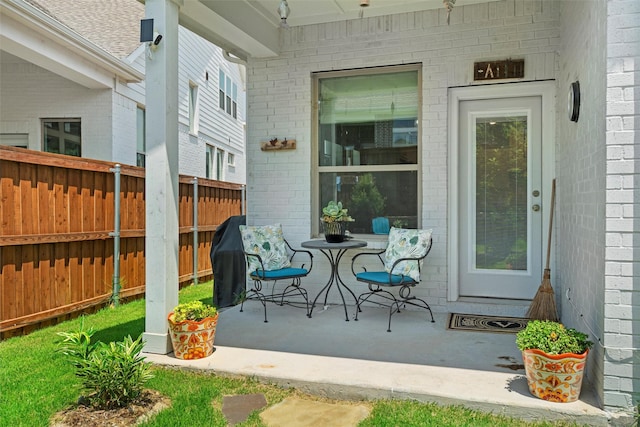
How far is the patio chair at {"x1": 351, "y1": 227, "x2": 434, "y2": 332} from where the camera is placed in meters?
4.17

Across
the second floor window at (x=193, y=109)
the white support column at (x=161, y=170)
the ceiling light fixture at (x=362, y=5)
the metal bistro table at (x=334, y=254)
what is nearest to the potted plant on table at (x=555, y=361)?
the metal bistro table at (x=334, y=254)

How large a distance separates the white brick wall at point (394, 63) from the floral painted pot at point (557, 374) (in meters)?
2.10

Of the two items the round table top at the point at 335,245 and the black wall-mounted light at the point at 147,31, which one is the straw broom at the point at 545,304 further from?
the black wall-mounted light at the point at 147,31

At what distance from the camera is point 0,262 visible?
3.85m

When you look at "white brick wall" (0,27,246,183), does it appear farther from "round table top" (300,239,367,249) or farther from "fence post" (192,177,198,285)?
"round table top" (300,239,367,249)

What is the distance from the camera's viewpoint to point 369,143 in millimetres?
5023

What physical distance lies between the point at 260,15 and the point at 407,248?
8.97 ft

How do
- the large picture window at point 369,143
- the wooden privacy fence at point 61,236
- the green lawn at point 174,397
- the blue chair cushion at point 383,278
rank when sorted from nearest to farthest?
the green lawn at point 174,397 < the wooden privacy fence at point 61,236 < the blue chair cushion at point 383,278 < the large picture window at point 369,143

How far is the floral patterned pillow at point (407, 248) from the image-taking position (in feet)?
14.1

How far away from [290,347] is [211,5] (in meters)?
2.90

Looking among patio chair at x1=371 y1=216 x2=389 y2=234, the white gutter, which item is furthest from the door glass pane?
the white gutter

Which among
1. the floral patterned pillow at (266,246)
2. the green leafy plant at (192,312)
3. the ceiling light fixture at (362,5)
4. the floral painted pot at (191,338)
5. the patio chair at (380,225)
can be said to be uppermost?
the ceiling light fixture at (362,5)

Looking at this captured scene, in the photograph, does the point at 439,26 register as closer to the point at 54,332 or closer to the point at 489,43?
the point at 489,43

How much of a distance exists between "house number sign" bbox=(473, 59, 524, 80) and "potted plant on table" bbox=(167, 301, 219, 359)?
10.7 feet
